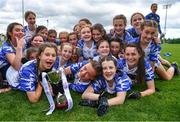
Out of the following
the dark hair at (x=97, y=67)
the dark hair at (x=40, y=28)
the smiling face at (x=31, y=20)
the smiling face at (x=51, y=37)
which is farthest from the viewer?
the smiling face at (x=31, y=20)

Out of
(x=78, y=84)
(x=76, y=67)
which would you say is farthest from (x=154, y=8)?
(x=78, y=84)

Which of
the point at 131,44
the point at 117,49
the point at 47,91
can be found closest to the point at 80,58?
the point at 117,49

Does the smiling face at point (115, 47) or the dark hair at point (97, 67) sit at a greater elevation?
the smiling face at point (115, 47)

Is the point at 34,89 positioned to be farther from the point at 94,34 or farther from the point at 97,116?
the point at 94,34

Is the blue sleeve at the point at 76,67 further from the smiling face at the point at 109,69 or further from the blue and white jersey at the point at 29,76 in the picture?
the blue and white jersey at the point at 29,76

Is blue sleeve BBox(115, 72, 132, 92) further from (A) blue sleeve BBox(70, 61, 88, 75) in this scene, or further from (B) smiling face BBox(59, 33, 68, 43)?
(B) smiling face BBox(59, 33, 68, 43)

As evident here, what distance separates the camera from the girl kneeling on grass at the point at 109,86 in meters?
6.44

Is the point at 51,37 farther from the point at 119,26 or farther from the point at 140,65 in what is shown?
the point at 140,65

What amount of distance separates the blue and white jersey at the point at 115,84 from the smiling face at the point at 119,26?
2296 mm

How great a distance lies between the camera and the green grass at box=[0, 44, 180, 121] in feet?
19.4

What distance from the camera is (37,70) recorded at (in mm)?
6742

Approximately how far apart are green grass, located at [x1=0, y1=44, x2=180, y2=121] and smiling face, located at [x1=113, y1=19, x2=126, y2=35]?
90.0 inches

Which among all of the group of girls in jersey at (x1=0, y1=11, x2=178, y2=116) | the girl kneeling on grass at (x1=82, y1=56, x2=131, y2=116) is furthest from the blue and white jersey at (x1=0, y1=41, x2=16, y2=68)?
the girl kneeling on grass at (x1=82, y1=56, x2=131, y2=116)

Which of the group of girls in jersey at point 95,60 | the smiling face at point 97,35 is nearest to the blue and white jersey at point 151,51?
the group of girls in jersey at point 95,60
